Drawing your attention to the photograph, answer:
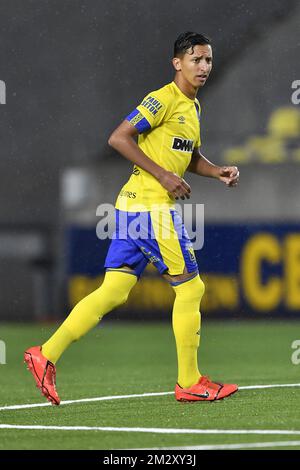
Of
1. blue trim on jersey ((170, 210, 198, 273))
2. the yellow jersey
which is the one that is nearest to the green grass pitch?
blue trim on jersey ((170, 210, 198, 273))

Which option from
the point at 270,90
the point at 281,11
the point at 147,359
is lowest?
the point at 147,359

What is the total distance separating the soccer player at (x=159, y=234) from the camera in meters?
6.50

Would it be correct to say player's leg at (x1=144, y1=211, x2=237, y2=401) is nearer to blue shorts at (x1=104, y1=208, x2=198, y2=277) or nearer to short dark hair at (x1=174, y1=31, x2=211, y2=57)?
blue shorts at (x1=104, y1=208, x2=198, y2=277)

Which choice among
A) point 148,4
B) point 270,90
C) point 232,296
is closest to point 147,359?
point 232,296

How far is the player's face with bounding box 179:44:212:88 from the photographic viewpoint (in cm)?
664

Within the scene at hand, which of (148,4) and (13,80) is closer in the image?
(148,4)

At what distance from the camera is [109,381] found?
321 inches

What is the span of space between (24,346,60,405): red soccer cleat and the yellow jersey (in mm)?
905

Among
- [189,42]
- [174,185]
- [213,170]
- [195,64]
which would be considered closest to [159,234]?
[174,185]

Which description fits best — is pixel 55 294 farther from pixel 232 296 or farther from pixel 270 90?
pixel 270 90

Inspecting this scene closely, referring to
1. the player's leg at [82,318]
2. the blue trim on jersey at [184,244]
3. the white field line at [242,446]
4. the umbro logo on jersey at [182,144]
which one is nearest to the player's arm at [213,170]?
the umbro logo on jersey at [182,144]

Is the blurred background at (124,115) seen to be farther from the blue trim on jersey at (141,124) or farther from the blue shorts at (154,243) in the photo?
the blue trim on jersey at (141,124)

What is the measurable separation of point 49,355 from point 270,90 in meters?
12.1
